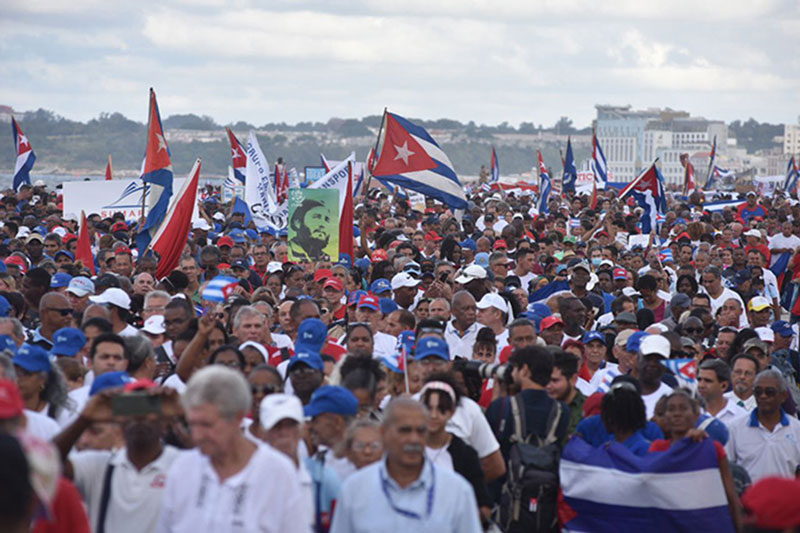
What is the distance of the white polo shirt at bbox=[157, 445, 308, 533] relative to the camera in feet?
13.6

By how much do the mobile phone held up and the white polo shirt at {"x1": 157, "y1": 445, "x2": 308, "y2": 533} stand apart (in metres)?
0.30

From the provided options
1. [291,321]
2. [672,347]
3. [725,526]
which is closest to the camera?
[725,526]

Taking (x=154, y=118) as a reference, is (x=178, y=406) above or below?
below

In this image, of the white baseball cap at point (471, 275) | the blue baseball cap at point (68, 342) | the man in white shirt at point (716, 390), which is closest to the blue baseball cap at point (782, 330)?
the white baseball cap at point (471, 275)

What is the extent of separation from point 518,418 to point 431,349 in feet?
2.56

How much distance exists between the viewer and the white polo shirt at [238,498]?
4.14 meters

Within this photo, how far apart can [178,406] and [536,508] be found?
2.23m

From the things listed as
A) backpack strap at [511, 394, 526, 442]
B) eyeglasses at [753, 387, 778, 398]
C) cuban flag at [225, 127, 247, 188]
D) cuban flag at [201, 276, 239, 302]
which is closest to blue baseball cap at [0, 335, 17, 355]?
cuban flag at [201, 276, 239, 302]

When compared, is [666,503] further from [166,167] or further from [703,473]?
[166,167]

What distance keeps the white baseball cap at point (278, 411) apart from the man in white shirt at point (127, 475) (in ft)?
1.19

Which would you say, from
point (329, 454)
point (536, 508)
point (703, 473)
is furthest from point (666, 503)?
point (329, 454)

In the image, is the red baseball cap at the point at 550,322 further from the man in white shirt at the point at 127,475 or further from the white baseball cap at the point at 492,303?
the man in white shirt at the point at 127,475

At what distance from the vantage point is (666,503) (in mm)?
5848

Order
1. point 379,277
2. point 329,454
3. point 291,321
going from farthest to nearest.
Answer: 1. point 379,277
2. point 291,321
3. point 329,454
